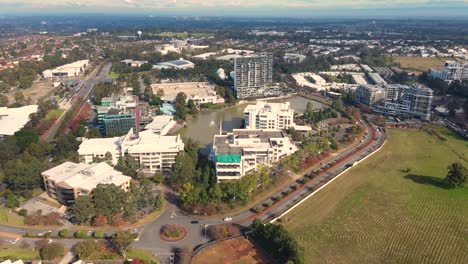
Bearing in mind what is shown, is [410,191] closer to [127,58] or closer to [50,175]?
[50,175]

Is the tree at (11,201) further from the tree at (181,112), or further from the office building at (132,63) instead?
the office building at (132,63)

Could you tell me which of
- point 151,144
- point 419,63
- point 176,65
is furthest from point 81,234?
point 419,63

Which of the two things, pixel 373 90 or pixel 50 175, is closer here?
pixel 50 175

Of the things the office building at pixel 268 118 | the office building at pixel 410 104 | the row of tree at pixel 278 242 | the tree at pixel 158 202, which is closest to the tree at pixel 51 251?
the tree at pixel 158 202

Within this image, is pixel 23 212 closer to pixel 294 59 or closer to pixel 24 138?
pixel 24 138

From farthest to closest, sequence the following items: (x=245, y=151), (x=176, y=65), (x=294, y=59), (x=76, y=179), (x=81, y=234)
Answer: (x=294, y=59)
(x=176, y=65)
(x=245, y=151)
(x=76, y=179)
(x=81, y=234)

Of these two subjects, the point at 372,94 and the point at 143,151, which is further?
the point at 372,94

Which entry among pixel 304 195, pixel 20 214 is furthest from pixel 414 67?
pixel 20 214
